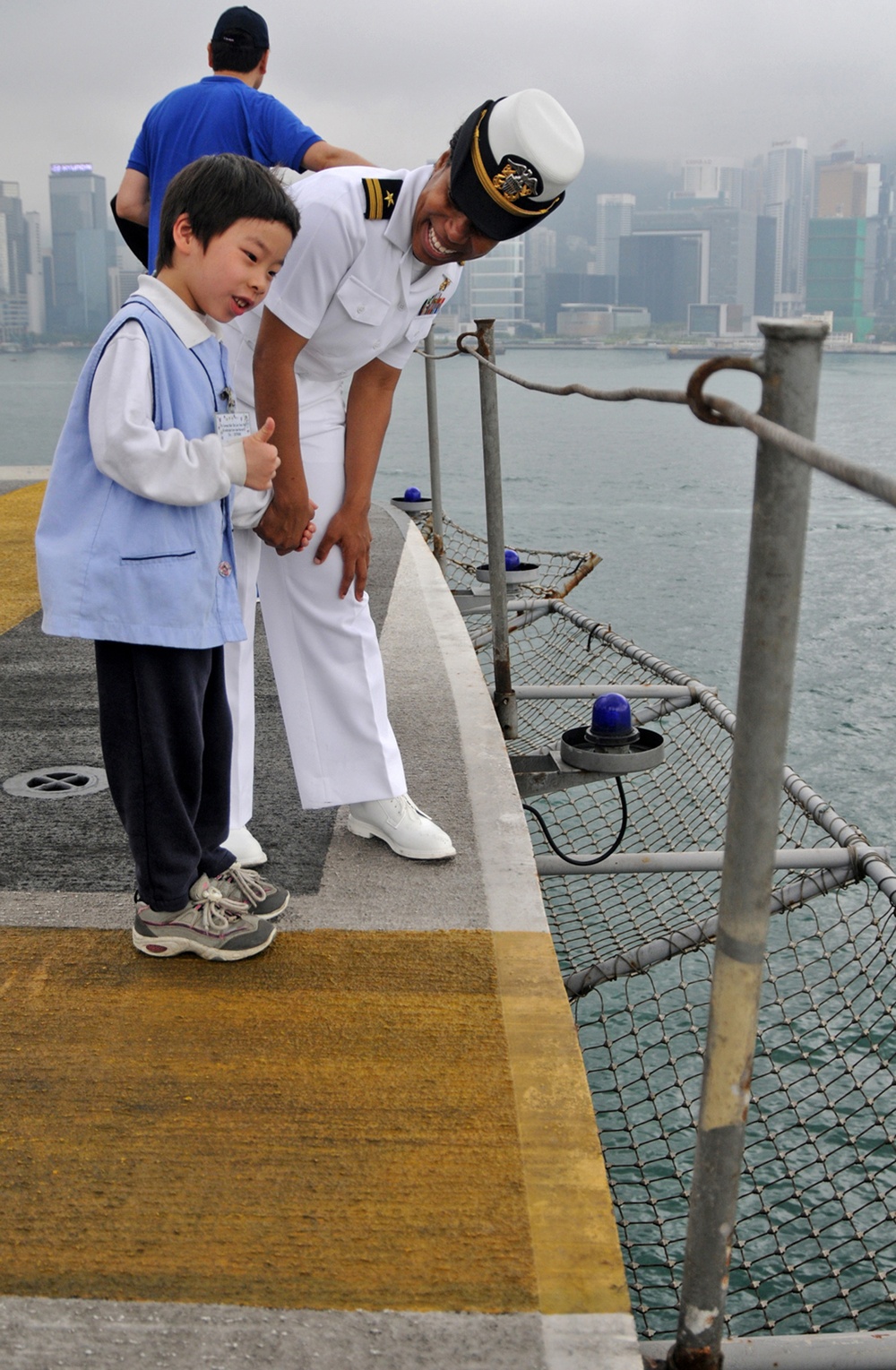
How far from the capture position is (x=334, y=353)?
8.72ft

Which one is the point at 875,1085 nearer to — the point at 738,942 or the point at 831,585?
the point at 738,942

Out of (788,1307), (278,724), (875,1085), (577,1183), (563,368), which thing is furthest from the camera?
(563,368)

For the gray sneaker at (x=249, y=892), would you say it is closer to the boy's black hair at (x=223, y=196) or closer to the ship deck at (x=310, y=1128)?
the ship deck at (x=310, y=1128)

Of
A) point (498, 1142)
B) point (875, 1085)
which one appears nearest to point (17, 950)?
point (498, 1142)

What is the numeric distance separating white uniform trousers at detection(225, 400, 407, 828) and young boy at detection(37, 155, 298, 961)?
43 centimetres

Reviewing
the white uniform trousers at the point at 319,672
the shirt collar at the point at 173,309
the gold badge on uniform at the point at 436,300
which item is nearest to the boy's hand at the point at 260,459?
the shirt collar at the point at 173,309

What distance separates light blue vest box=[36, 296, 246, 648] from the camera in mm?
2123

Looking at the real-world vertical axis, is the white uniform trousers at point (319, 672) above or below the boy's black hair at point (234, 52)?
below

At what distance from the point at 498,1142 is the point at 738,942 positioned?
716 millimetres

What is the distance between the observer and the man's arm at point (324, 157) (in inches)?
126

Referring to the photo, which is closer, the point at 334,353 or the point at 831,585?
the point at 334,353

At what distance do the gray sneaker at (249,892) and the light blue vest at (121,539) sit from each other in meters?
0.53

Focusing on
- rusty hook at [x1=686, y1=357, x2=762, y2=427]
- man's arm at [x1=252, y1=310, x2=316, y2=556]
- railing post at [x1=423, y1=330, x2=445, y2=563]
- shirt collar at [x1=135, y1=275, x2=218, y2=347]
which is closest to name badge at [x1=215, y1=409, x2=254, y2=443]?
shirt collar at [x1=135, y1=275, x2=218, y2=347]

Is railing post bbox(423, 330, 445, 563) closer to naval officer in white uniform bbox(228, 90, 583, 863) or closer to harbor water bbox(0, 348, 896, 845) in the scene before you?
harbor water bbox(0, 348, 896, 845)
